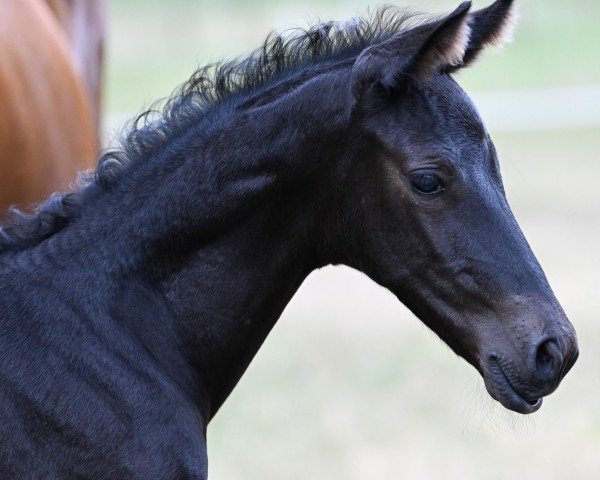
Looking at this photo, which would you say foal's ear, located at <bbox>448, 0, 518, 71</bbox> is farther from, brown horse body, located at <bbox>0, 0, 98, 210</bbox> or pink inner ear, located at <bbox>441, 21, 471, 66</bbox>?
brown horse body, located at <bbox>0, 0, 98, 210</bbox>

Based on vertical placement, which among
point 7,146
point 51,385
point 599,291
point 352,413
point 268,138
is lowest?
point 599,291

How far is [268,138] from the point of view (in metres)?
2.74

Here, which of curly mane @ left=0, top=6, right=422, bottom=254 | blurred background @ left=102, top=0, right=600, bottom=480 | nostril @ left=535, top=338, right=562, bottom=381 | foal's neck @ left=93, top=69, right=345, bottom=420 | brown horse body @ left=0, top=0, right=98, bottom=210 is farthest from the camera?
blurred background @ left=102, top=0, right=600, bottom=480

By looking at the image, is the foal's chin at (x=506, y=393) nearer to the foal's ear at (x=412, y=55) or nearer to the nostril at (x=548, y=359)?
the nostril at (x=548, y=359)

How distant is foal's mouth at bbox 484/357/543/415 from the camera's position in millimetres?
2592

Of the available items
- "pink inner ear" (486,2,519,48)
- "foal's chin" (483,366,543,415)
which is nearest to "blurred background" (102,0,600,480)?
"pink inner ear" (486,2,519,48)

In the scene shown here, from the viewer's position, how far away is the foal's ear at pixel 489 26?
2785 millimetres

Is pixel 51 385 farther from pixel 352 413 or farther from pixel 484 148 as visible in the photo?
pixel 352 413

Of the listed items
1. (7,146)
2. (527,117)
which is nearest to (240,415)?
(7,146)

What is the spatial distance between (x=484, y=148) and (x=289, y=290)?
63 cm

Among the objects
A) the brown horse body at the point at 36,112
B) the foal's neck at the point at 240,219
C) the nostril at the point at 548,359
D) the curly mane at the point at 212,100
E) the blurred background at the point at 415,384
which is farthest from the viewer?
the blurred background at the point at 415,384

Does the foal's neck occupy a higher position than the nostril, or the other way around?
the foal's neck

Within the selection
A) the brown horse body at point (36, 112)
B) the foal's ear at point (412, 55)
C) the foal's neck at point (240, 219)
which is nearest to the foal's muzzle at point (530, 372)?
the foal's neck at point (240, 219)

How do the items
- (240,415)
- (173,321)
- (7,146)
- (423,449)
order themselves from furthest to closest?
(240,415), (423,449), (7,146), (173,321)
